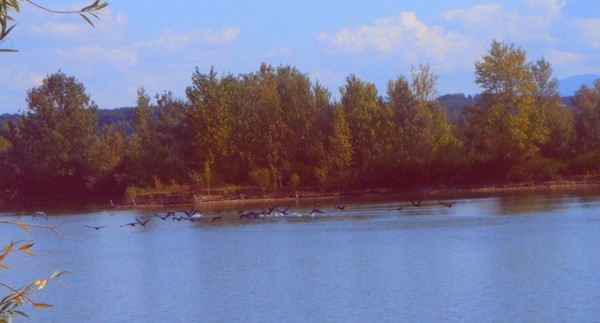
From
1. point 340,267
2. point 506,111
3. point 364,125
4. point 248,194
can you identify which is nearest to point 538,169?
point 506,111

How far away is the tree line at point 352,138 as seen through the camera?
61188 millimetres

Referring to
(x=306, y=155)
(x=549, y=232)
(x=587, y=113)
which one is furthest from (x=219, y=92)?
(x=549, y=232)

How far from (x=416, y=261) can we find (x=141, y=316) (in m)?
9.85

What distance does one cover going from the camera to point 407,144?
62750 millimetres

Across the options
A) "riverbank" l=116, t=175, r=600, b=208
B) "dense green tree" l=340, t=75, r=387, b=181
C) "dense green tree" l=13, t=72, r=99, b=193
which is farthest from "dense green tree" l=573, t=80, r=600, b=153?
"dense green tree" l=13, t=72, r=99, b=193

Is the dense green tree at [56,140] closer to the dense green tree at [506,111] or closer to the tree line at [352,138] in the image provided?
the tree line at [352,138]

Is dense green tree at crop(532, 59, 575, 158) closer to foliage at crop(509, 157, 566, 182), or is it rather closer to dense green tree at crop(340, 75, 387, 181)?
foliage at crop(509, 157, 566, 182)

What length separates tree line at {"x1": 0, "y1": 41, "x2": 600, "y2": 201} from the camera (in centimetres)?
6119

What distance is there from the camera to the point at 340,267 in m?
26.4

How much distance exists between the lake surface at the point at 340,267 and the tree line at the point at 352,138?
49.9 ft

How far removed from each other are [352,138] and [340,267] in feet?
128

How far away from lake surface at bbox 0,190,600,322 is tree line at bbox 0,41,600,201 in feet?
49.9

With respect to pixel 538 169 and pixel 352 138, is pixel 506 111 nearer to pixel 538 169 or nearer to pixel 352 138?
pixel 538 169

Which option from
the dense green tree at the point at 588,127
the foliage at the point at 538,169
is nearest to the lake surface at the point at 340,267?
the foliage at the point at 538,169
